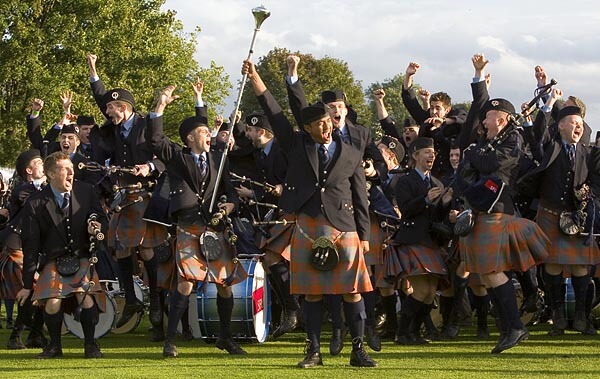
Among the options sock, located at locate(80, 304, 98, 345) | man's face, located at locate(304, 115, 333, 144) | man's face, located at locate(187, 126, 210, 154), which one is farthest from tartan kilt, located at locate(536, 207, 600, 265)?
sock, located at locate(80, 304, 98, 345)

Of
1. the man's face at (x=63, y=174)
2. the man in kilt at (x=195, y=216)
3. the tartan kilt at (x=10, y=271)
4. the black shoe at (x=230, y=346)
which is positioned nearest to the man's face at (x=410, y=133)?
the man in kilt at (x=195, y=216)

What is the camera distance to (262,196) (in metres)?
12.0

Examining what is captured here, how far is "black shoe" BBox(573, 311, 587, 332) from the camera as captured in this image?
11.0 metres

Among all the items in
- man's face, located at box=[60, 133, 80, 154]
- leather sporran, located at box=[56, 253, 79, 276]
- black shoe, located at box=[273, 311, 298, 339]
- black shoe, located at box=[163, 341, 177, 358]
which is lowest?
black shoe, located at box=[163, 341, 177, 358]

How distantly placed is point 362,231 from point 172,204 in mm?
1991

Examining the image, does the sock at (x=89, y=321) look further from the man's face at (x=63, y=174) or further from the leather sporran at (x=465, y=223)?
the leather sporran at (x=465, y=223)

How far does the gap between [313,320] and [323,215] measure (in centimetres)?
84

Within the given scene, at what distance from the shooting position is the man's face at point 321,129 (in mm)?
8633

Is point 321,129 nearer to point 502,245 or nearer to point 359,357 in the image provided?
point 359,357

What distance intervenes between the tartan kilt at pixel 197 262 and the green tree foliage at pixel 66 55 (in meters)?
20.3

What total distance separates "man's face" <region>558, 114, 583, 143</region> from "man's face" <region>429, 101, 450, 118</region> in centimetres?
205

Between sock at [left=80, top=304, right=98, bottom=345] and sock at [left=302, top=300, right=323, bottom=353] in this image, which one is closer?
sock at [left=302, top=300, right=323, bottom=353]

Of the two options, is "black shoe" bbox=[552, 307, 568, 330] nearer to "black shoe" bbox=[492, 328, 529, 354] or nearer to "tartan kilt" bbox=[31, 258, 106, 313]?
"black shoe" bbox=[492, 328, 529, 354]

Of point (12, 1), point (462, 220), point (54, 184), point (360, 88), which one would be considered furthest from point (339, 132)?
point (360, 88)
